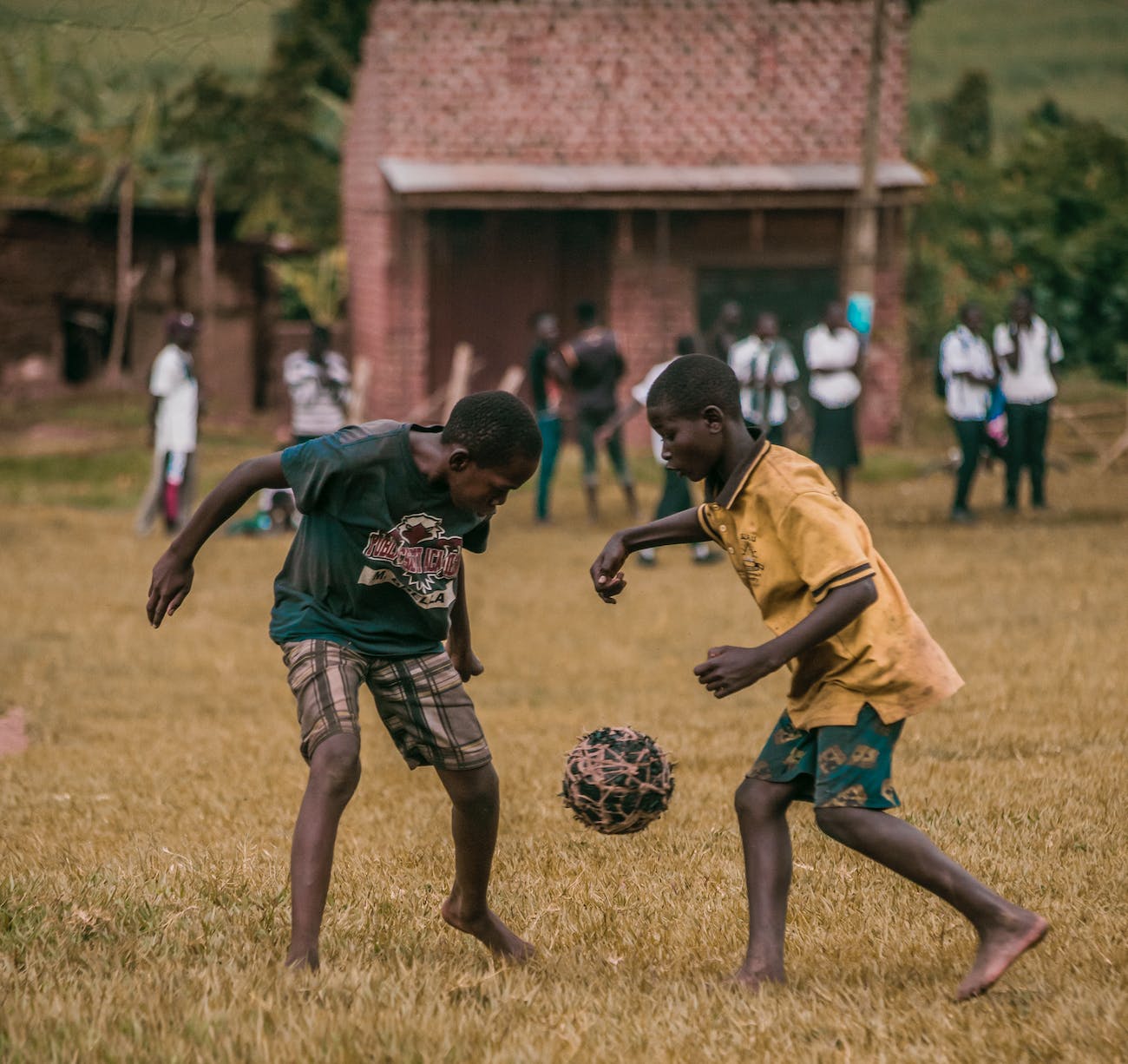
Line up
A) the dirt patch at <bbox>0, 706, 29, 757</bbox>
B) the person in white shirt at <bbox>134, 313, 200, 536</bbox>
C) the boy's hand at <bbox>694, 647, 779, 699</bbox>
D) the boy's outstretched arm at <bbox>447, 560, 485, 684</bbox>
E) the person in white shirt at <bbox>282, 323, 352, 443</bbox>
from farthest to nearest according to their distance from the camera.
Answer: the person in white shirt at <bbox>134, 313, 200, 536</bbox> → the person in white shirt at <bbox>282, 323, 352, 443</bbox> → the dirt patch at <bbox>0, 706, 29, 757</bbox> → the boy's outstretched arm at <bbox>447, 560, 485, 684</bbox> → the boy's hand at <bbox>694, 647, 779, 699</bbox>

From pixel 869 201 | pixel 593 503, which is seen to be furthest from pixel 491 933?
pixel 869 201

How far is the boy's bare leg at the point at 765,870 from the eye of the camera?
4.62m

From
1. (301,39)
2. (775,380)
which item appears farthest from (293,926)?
(301,39)

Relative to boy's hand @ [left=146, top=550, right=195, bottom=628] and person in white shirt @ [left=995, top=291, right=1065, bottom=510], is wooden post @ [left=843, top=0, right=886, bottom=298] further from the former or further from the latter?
boy's hand @ [left=146, top=550, right=195, bottom=628]

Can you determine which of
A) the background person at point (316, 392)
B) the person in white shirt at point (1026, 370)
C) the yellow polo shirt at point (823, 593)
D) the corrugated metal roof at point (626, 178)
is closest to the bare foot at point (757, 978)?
the yellow polo shirt at point (823, 593)

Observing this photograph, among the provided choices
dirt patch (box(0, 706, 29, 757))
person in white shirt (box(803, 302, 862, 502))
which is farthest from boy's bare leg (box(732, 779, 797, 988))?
person in white shirt (box(803, 302, 862, 502))

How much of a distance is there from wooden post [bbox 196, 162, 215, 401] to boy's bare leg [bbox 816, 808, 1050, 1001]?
79.2 ft

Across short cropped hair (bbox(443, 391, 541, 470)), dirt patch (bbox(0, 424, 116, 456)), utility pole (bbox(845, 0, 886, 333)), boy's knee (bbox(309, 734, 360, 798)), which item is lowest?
dirt patch (bbox(0, 424, 116, 456))

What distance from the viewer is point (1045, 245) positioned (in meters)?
30.0

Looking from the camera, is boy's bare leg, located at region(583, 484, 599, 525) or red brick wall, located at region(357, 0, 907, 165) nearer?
boy's bare leg, located at region(583, 484, 599, 525)

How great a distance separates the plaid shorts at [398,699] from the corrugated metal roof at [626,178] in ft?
67.2

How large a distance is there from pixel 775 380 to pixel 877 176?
35.3 feet

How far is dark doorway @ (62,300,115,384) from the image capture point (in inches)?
1153

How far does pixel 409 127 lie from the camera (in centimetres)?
2616
